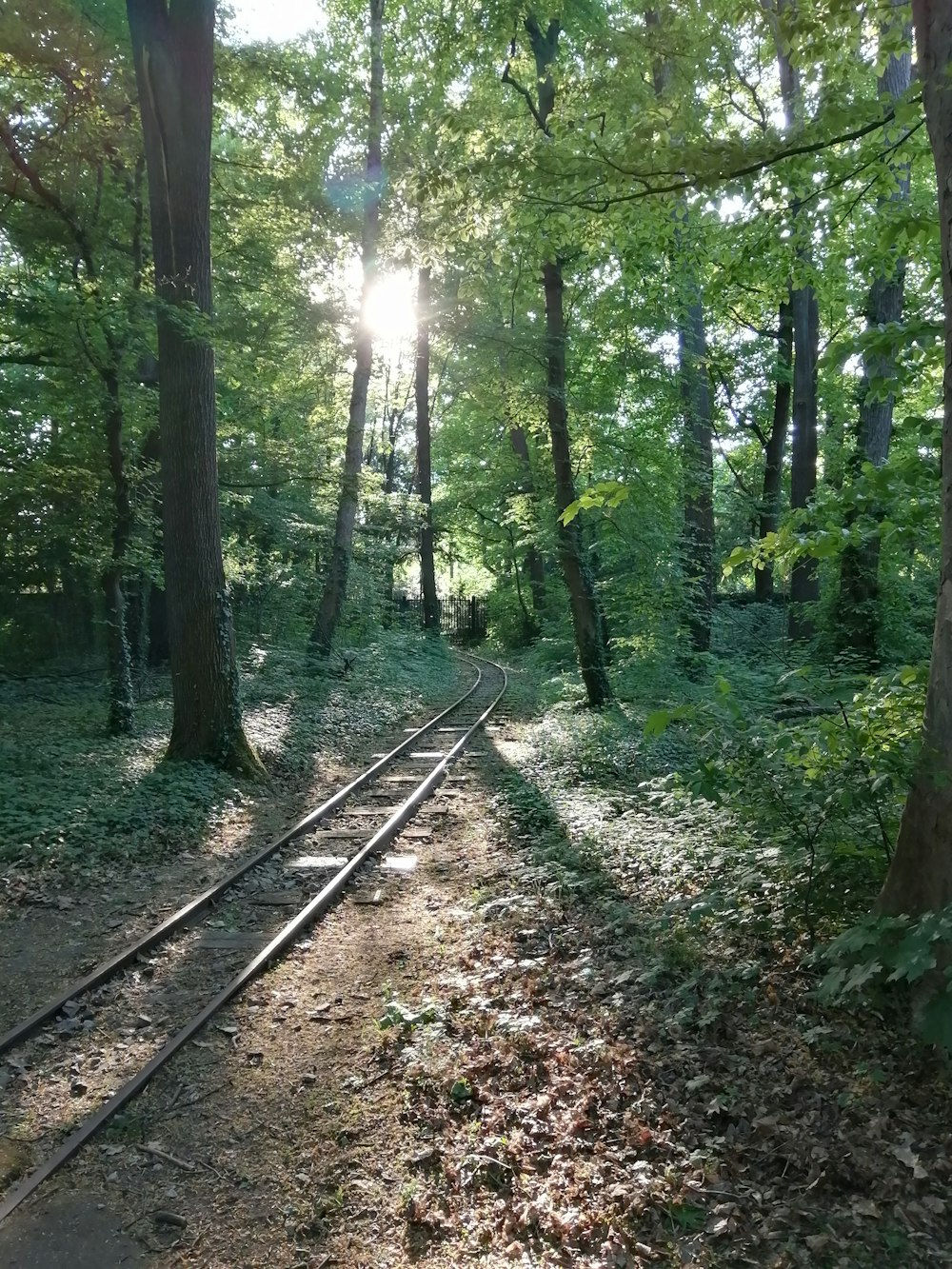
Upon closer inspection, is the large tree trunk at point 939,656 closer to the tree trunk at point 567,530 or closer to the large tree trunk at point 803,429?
the tree trunk at point 567,530

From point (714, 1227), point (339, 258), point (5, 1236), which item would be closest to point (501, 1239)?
point (714, 1227)

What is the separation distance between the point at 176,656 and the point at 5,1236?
306 inches

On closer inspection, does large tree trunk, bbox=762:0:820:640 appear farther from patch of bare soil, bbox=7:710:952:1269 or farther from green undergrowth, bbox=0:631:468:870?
patch of bare soil, bbox=7:710:952:1269

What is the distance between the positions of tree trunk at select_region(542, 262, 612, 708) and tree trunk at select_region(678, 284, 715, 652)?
9.50 feet

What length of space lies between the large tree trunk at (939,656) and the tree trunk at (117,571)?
1080 cm

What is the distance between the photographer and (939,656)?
3482 mm

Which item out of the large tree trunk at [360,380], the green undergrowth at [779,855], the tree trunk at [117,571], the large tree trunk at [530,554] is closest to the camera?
the green undergrowth at [779,855]

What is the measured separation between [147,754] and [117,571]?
10.4ft

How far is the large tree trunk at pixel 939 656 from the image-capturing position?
3.34 m

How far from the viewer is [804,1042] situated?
12.1ft

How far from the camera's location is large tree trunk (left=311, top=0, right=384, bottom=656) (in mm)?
17750

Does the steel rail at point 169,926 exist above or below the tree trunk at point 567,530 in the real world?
below

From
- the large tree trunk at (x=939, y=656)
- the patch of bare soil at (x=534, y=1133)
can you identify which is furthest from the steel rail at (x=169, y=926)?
the large tree trunk at (x=939, y=656)

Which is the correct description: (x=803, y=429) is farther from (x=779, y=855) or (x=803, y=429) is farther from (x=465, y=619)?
(x=465, y=619)
